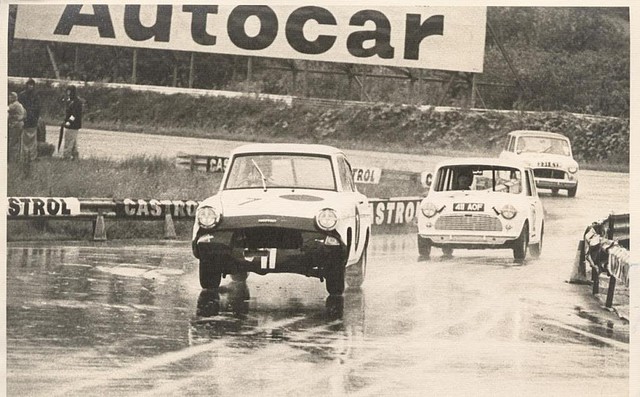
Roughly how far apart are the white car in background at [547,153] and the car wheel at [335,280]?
1797 millimetres

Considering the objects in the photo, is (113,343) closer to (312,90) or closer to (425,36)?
(312,90)

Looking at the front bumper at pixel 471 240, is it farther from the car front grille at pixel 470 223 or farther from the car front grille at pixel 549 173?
the car front grille at pixel 549 173

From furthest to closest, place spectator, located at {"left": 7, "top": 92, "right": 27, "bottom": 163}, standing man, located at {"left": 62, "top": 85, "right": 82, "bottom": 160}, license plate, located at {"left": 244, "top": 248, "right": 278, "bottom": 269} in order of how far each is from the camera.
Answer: standing man, located at {"left": 62, "top": 85, "right": 82, "bottom": 160}
spectator, located at {"left": 7, "top": 92, "right": 27, "bottom": 163}
license plate, located at {"left": 244, "top": 248, "right": 278, "bottom": 269}

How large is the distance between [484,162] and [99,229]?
321 cm

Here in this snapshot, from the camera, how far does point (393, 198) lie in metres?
9.09

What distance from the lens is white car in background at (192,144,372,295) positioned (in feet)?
25.0

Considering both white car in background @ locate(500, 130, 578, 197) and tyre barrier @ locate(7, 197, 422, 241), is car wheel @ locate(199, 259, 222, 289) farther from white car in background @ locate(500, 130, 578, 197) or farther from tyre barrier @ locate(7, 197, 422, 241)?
white car in background @ locate(500, 130, 578, 197)

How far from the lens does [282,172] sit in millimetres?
8195

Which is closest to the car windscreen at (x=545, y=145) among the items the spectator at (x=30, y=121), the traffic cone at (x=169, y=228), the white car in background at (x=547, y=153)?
the white car in background at (x=547, y=153)

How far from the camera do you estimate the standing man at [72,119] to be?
8.56 metres

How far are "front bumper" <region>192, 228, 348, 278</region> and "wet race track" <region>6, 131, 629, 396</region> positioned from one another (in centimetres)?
35

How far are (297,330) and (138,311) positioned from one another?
118 cm

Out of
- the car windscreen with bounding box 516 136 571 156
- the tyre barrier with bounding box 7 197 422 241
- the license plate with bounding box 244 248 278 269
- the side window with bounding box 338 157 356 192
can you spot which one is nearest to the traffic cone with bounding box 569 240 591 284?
the car windscreen with bounding box 516 136 571 156
